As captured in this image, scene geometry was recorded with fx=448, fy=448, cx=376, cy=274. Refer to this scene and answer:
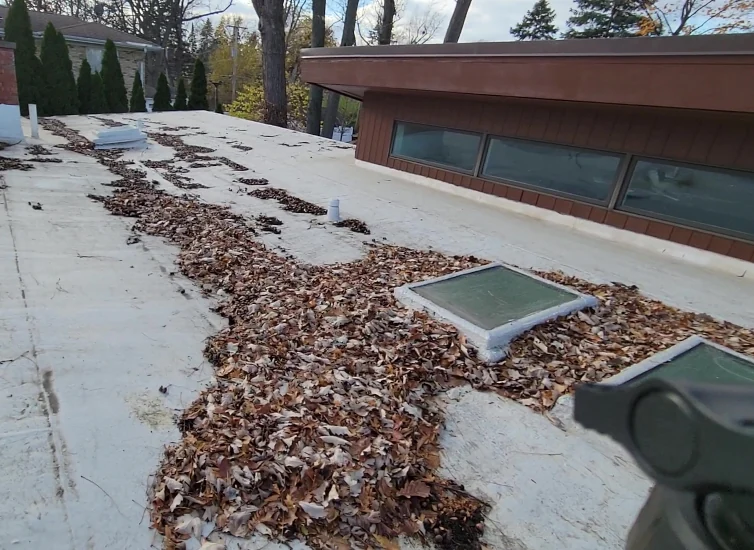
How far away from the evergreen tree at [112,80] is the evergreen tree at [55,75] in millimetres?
1461

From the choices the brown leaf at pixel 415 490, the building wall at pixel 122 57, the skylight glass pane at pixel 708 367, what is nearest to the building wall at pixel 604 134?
the skylight glass pane at pixel 708 367

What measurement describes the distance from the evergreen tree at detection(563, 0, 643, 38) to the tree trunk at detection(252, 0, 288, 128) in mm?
18802

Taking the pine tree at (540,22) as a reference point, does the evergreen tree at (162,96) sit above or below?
below

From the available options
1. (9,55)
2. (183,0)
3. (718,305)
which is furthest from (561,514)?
(183,0)

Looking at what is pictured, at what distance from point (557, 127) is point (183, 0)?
3102 cm

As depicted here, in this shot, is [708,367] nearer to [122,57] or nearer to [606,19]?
[122,57]

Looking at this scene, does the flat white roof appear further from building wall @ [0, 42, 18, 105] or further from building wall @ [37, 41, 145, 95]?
building wall @ [37, 41, 145, 95]

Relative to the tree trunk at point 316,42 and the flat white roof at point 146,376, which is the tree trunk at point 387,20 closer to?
the tree trunk at point 316,42

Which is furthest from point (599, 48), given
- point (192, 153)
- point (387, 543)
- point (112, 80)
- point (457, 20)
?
point (112, 80)

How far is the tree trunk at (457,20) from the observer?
529 inches

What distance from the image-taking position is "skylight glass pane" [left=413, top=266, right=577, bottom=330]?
3.18m

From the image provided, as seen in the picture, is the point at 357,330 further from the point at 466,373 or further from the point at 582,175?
the point at 582,175

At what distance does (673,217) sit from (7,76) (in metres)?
11.4

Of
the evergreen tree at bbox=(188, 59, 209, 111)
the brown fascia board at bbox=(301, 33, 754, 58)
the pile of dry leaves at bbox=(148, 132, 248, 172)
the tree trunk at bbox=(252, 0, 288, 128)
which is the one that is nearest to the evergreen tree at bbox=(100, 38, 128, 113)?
the evergreen tree at bbox=(188, 59, 209, 111)
